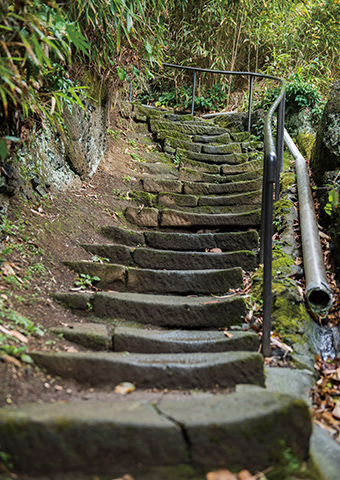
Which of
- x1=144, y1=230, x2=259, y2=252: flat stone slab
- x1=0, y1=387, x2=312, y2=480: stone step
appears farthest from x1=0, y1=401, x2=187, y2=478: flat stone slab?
x1=144, y1=230, x2=259, y2=252: flat stone slab

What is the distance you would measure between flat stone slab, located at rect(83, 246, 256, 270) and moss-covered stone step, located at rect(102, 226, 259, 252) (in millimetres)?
271

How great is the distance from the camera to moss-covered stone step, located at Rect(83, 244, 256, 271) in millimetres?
2750

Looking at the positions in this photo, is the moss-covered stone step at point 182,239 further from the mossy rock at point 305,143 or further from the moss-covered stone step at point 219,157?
the mossy rock at point 305,143

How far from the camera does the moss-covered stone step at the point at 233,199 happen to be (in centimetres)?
366

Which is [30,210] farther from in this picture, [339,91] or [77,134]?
[339,91]

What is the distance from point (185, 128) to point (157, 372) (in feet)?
14.4

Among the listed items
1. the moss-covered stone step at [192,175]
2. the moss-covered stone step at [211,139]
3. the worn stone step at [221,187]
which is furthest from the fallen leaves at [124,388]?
the moss-covered stone step at [211,139]

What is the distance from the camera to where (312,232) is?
2619 millimetres

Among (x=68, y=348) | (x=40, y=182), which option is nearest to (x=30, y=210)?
(x=40, y=182)

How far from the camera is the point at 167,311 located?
2.20 metres

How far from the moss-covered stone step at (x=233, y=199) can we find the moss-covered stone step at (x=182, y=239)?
0.72 metres

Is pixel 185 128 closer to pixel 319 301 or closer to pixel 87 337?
pixel 319 301

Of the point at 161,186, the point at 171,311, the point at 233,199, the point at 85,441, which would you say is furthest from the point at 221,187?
the point at 85,441

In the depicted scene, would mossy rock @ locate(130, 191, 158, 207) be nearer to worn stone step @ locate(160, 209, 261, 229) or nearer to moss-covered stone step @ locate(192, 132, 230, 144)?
worn stone step @ locate(160, 209, 261, 229)
